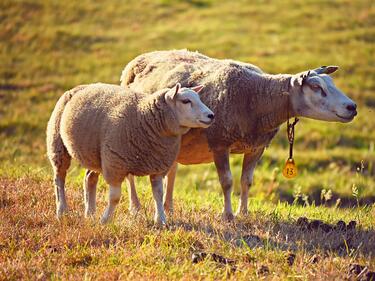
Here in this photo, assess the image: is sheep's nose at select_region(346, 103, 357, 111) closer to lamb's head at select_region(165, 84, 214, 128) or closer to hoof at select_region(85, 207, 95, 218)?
lamb's head at select_region(165, 84, 214, 128)

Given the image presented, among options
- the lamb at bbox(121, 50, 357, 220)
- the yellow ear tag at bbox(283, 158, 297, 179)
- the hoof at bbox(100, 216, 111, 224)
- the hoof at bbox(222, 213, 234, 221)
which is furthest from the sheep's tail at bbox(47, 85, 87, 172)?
the yellow ear tag at bbox(283, 158, 297, 179)

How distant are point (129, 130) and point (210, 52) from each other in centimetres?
1326

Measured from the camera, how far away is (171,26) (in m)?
23.4

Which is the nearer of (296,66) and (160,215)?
(160,215)

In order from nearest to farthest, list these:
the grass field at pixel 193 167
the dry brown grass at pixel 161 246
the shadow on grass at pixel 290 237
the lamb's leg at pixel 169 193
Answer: the dry brown grass at pixel 161 246
the grass field at pixel 193 167
the shadow on grass at pixel 290 237
the lamb's leg at pixel 169 193

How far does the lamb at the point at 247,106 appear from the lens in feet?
26.5

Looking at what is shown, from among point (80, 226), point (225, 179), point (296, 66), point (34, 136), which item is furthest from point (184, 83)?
point (296, 66)

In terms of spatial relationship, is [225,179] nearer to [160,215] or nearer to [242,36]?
[160,215]

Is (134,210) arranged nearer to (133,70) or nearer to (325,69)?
(133,70)

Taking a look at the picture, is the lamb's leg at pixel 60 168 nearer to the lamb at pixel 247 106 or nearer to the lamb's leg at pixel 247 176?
the lamb at pixel 247 106

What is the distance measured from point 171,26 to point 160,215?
1614 cm

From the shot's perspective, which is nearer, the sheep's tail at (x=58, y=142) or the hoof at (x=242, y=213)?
the sheep's tail at (x=58, y=142)

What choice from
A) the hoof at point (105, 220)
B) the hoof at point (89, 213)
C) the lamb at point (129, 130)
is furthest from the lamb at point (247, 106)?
the hoof at point (105, 220)

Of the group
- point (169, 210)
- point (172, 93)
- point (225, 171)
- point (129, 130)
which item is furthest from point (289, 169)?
point (129, 130)
